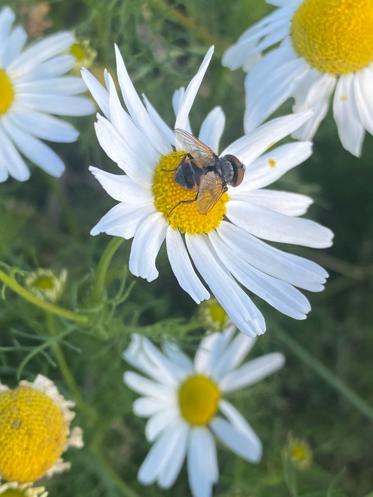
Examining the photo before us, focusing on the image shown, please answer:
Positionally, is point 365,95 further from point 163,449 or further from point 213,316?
point 163,449

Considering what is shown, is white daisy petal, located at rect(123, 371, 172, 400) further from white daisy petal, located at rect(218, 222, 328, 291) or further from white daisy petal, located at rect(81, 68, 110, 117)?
white daisy petal, located at rect(81, 68, 110, 117)

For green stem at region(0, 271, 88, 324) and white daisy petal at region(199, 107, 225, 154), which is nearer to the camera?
green stem at region(0, 271, 88, 324)

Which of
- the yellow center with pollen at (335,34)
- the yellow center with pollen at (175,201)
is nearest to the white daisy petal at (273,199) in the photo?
the yellow center with pollen at (175,201)

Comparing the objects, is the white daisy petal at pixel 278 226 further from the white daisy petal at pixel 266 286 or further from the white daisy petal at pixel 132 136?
the white daisy petal at pixel 132 136

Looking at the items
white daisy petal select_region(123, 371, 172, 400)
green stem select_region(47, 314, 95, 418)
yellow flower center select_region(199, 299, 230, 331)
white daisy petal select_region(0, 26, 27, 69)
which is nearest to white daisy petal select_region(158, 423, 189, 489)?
white daisy petal select_region(123, 371, 172, 400)

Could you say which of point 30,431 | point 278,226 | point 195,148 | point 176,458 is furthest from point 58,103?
point 176,458

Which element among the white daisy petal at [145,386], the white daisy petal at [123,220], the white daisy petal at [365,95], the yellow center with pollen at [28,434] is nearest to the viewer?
the white daisy petal at [123,220]

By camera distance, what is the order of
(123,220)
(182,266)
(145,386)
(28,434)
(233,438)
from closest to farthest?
1. (123,220)
2. (182,266)
3. (28,434)
4. (145,386)
5. (233,438)
